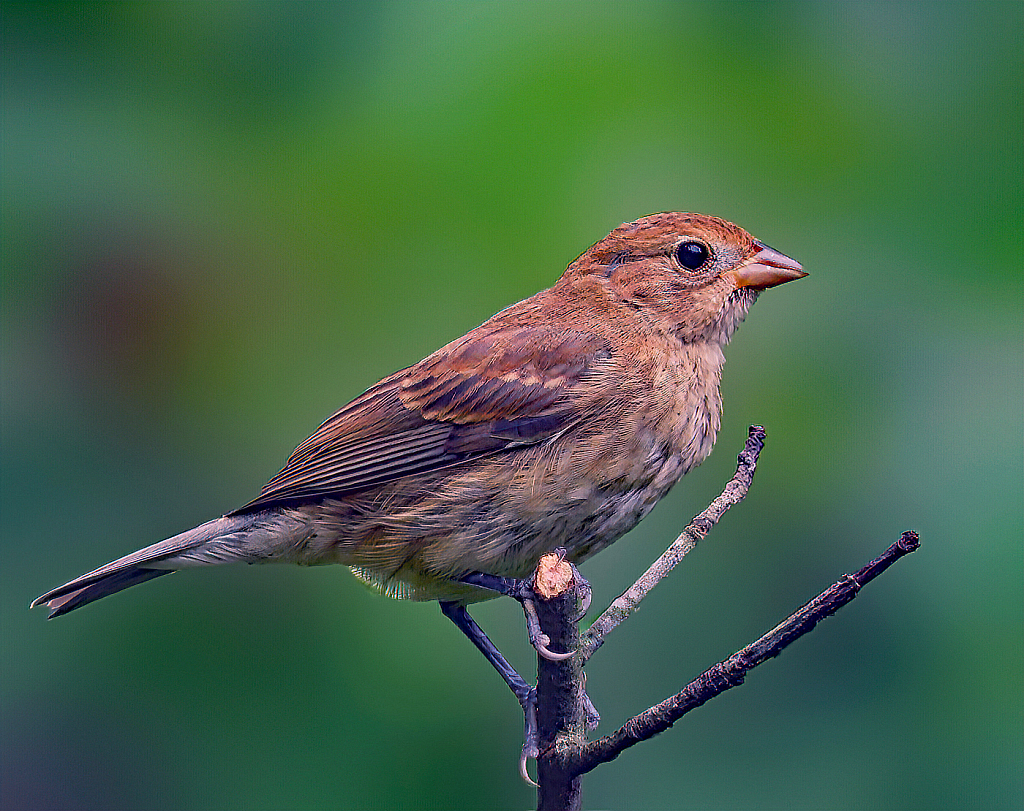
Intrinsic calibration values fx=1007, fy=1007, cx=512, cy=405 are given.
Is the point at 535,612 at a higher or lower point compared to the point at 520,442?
lower

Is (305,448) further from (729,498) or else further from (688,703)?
(688,703)

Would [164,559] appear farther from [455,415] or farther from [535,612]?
[535,612]

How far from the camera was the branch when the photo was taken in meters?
1.80

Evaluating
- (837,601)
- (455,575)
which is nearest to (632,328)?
(455,575)

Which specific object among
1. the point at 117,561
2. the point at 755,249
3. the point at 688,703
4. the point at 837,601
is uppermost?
the point at 755,249

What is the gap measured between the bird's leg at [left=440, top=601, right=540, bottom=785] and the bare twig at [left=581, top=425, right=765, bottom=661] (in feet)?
1.39

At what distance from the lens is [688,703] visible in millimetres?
1957

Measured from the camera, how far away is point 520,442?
2689 millimetres

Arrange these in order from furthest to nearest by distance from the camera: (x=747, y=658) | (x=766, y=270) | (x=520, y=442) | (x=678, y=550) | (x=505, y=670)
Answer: (x=505, y=670) < (x=766, y=270) < (x=520, y=442) < (x=678, y=550) < (x=747, y=658)

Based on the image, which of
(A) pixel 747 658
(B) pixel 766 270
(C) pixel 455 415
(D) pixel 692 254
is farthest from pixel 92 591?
(B) pixel 766 270

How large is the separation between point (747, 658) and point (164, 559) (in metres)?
1.66

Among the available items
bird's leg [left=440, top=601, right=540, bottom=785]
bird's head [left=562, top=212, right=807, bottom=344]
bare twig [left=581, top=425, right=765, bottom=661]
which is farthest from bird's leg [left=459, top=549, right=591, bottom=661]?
bird's head [left=562, top=212, right=807, bottom=344]

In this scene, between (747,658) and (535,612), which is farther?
(535,612)

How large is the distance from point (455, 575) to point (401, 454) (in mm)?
371
